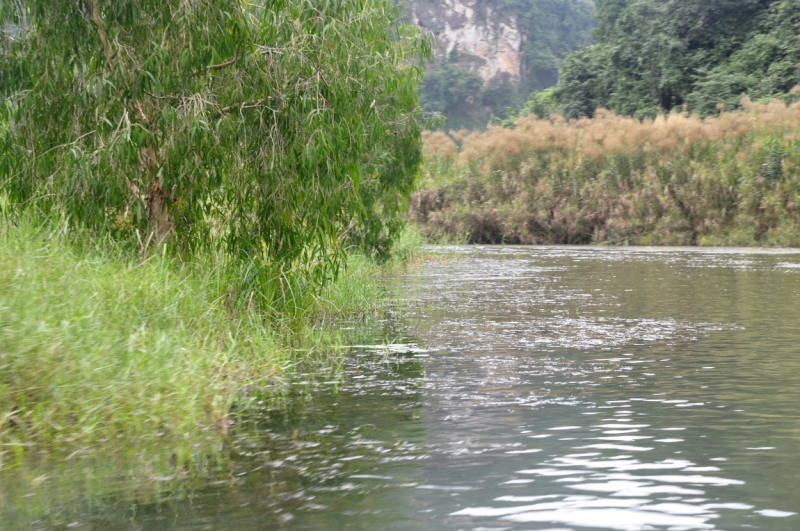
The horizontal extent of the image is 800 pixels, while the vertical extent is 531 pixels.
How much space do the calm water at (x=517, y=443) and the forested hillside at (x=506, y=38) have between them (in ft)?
262

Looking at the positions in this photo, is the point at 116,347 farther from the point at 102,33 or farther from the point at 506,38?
the point at 506,38

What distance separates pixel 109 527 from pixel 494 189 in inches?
1251

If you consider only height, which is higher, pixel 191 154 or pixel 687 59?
pixel 687 59

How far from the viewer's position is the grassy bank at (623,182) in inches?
1184

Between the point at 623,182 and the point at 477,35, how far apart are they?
67648 millimetres

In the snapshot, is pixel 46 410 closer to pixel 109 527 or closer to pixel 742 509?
pixel 109 527

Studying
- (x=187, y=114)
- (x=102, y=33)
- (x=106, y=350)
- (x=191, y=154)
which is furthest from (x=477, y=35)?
(x=106, y=350)

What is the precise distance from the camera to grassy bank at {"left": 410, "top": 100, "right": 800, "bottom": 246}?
3008 cm

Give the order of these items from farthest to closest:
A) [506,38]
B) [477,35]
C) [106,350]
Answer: [477,35], [506,38], [106,350]

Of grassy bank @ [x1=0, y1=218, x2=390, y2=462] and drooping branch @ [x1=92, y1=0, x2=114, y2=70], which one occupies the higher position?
drooping branch @ [x1=92, y1=0, x2=114, y2=70]

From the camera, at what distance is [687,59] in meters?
45.5

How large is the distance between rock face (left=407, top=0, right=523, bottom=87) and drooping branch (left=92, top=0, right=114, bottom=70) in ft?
280

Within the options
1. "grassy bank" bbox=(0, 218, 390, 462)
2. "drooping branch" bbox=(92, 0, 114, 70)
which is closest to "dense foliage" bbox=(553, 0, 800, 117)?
"drooping branch" bbox=(92, 0, 114, 70)

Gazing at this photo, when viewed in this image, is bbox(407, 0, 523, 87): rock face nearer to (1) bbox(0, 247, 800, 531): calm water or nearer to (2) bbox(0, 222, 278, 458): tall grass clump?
(1) bbox(0, 247, 800, 531): calm water
